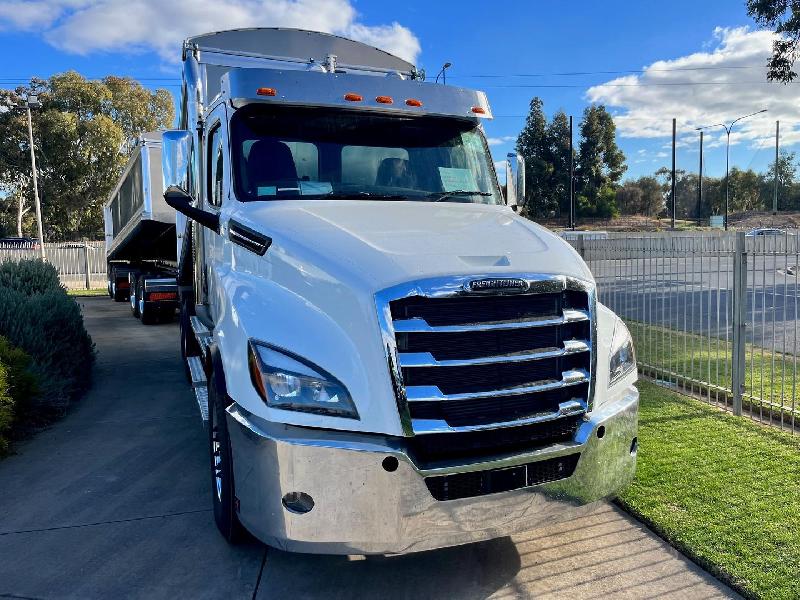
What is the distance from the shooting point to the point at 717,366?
6.65m

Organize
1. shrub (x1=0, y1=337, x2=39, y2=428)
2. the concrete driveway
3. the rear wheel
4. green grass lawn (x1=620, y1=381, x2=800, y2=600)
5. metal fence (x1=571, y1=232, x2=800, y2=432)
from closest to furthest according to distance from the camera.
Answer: the concrete driveway → green grass lawn (x1=620, y1=381, x2=800, y2=600) → shrub (x1=0, y1=337, x2=39, y2=428) → metal fence (x1=571, y1=232, x2=800, y2=432) → the rear wheel

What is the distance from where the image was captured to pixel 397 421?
293 cm

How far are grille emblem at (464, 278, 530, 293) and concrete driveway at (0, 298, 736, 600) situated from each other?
160 cm

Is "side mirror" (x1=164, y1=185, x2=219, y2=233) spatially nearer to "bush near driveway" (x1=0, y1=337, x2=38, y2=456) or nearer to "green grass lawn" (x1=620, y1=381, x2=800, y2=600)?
"bush near driveway" (x1=0, y1=337, x2=38, y2=456)

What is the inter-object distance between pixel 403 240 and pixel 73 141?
4220cm

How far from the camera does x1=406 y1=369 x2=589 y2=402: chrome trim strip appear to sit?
297 centimetres

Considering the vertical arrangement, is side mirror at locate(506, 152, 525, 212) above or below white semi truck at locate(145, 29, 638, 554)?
above

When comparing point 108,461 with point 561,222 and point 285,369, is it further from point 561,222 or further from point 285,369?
point 561,222

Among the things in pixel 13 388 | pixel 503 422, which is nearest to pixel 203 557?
pixel 503 422

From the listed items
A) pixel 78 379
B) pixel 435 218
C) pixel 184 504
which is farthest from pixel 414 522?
pixel 78 379

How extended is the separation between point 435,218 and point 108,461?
11.7ft

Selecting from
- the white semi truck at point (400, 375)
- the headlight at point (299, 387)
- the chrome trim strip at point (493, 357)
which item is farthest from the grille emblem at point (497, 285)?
the headlight at point (299, 387)

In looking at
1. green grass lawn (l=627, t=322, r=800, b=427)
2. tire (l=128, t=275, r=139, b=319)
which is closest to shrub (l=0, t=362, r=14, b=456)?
green grass lawn (l=627, t=322, r=800, b=427)

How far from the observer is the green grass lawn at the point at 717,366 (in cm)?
609
